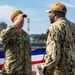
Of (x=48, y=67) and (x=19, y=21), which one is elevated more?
(x=19, y=21)

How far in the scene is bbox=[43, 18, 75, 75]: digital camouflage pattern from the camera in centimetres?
563

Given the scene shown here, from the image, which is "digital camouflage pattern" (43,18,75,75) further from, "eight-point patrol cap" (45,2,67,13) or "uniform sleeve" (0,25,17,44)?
"uniform sleeve" (0,25,17,44)

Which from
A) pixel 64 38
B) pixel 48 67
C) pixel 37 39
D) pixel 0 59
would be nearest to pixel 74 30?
pixel 64 38

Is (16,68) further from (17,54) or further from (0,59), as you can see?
(0,59)

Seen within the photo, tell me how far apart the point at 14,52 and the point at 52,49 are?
120cm

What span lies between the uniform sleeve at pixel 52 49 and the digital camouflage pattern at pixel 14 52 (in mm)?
1026

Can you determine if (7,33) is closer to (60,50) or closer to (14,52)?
(14,52)

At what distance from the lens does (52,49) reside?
5.66 metres

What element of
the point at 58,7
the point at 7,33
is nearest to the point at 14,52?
the point at 7,33

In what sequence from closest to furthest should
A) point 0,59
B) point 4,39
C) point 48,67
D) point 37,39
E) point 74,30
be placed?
point 48,67 → point 74,30 → point 4,39 → point 0,59 → point 37,39

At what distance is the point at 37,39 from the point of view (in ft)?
356

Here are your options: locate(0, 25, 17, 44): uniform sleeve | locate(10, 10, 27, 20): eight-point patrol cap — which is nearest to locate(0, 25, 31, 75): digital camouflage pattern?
locate(0, 25, 17, 44): uniform sleeve

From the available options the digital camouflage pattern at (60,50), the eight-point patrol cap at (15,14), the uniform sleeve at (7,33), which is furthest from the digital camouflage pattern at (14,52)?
the digital camouflage pattern at (60,50)

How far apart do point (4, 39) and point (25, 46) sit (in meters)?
0.46
